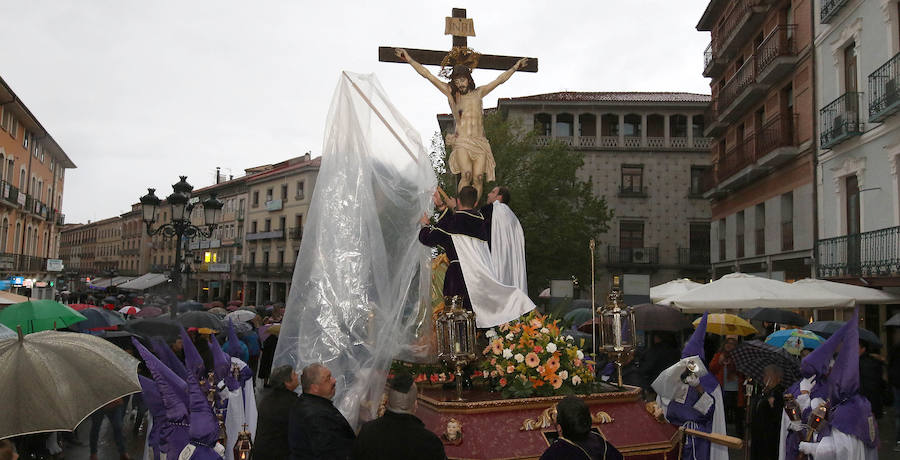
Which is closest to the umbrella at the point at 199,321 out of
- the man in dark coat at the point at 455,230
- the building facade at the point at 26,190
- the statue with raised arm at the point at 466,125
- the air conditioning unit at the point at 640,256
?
the statue with raised arm at the point at 466,125

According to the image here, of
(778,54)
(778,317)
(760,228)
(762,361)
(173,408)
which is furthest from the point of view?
(760,228)

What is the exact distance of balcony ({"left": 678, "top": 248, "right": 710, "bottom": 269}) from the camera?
1542 inches

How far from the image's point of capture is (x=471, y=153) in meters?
7.82

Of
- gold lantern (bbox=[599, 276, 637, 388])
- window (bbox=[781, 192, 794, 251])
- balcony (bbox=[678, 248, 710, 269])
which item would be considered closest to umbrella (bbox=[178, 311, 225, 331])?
gold lantern (bbox=[599, 276, 637, 388])

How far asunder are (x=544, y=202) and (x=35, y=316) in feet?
77.9

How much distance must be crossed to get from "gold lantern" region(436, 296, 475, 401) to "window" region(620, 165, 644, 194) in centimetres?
3537

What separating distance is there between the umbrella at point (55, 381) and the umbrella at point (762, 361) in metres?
5.81

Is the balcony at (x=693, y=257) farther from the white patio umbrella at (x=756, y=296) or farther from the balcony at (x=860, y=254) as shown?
the white patio umbrella at (x=756, y=296)

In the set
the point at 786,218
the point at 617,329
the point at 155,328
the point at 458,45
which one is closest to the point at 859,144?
the point at 786,218

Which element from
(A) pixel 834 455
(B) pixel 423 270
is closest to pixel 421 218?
(B) pixel 423 270

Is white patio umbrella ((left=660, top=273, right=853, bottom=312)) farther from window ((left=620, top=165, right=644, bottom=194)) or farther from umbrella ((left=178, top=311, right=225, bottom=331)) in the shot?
window ((left=620, top=165, right=644, bottom=194))

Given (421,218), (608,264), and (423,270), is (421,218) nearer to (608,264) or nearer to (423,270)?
(423,270)

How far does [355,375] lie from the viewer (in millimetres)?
6066

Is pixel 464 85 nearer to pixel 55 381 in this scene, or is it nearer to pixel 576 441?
pixel 576 441
